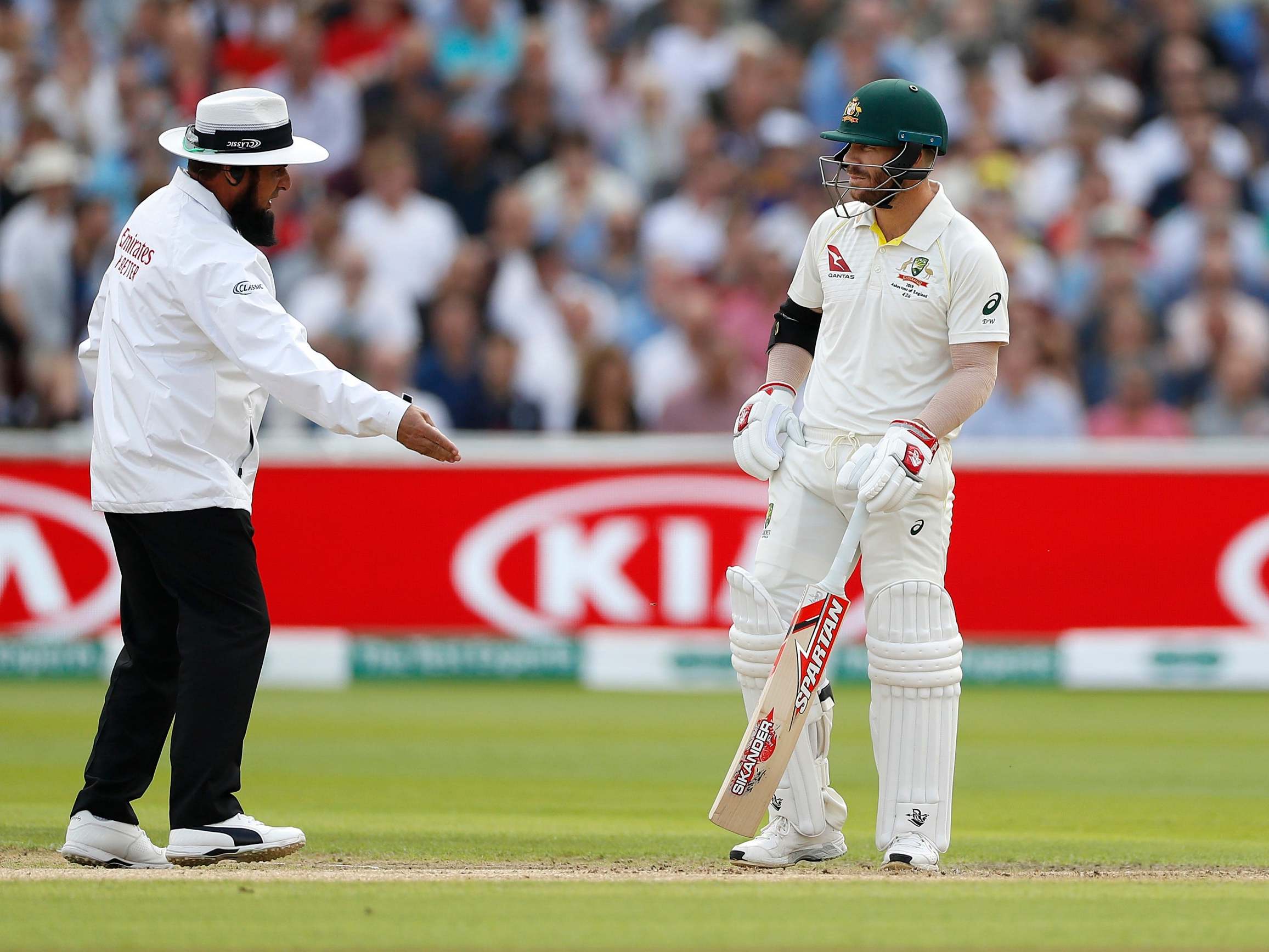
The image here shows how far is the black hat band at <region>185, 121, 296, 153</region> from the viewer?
5098mm

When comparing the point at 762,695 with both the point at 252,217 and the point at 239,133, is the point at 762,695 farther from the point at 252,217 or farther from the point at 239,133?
the point at 239,133

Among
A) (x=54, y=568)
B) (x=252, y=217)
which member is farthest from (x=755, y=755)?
(x=54, y=568)

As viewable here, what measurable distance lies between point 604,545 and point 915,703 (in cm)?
505

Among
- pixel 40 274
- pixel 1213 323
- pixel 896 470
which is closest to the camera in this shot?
pixel 896 470

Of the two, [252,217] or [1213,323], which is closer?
[252,217]

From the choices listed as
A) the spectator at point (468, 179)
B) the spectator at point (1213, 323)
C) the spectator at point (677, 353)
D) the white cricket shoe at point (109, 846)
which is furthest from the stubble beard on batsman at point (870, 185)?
the spectator at point (468, 179)

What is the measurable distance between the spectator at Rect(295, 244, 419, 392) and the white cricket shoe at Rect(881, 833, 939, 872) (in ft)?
18.9

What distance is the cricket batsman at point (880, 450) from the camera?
516 cm

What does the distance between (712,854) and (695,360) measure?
556cm

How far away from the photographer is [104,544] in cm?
1008

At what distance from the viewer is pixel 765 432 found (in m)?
5.38

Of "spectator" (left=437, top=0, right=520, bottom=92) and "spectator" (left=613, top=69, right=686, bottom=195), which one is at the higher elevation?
"spectator" (left=437, top=0, right=520, bottom=92)

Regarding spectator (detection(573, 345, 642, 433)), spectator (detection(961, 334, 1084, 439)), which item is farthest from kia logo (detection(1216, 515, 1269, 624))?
spectator (detection(573, 345, 642, 433))

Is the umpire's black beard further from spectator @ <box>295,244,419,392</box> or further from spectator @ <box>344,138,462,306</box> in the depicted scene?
spectator @ <box>344,138,462,306</box>
